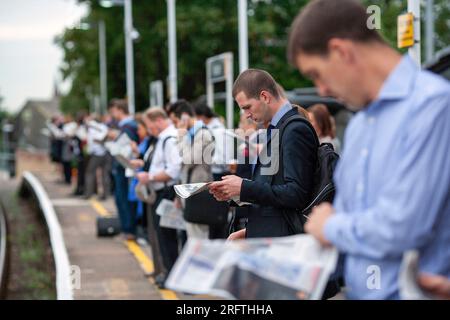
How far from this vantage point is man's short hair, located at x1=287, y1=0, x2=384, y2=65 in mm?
2393

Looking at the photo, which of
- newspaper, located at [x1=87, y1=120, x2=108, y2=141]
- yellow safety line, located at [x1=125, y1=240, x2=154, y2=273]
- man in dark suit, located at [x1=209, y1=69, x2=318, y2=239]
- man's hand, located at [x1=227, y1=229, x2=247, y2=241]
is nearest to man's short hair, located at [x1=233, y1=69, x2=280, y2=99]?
man in dark suit, located at [x1=209, y1=69, x2=318, y2=239]

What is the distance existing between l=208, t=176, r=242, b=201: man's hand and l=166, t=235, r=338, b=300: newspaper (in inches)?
73.4

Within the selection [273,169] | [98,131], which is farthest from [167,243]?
[98,131]

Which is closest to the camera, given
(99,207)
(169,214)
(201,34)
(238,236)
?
(238,236)

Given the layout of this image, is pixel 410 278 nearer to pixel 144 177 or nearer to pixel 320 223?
pixel 320 223

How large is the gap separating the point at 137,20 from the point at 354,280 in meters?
33.4

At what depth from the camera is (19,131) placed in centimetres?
8700

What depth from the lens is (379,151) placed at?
92.3 inches

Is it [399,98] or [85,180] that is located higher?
[399,98]

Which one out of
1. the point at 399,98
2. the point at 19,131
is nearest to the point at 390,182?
the point at 399,98

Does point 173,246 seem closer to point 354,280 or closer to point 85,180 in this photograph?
point 354,280

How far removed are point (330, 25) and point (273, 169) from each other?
2052 mm

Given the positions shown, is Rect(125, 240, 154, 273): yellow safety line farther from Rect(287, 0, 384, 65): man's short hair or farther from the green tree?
the green tree

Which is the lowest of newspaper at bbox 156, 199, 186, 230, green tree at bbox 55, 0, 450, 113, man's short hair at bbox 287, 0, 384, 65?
newspaper at bbox 156, 199, 186, 230
